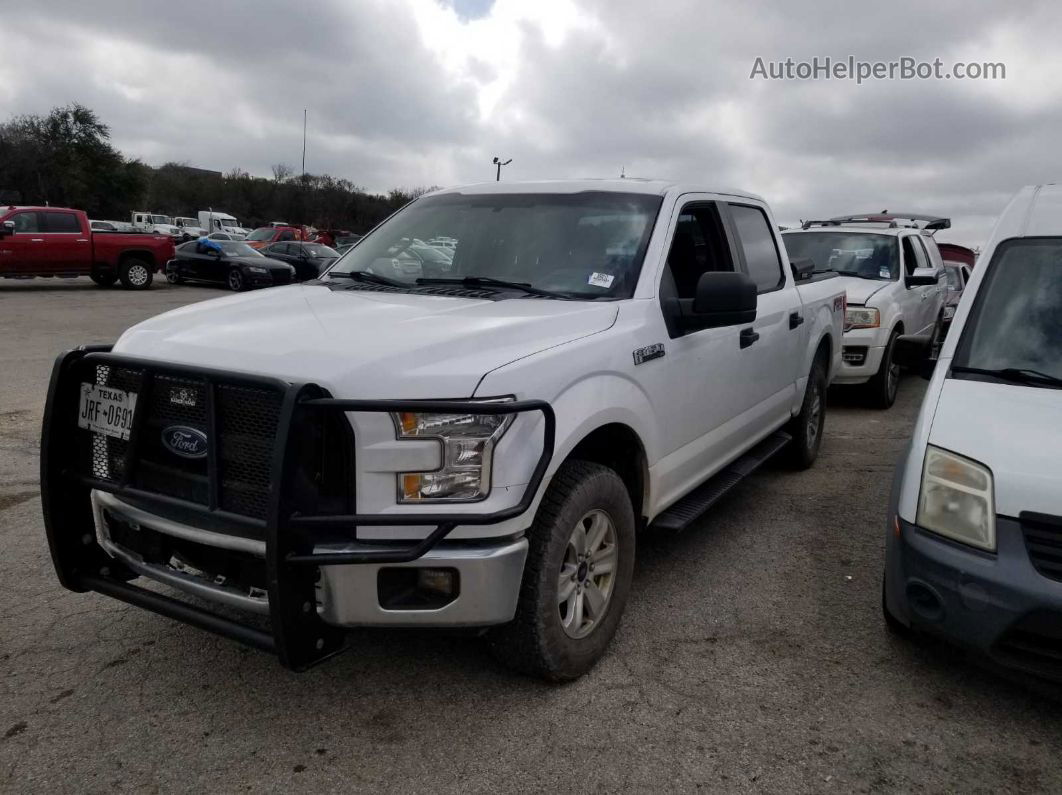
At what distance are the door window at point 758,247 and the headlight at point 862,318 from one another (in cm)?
330

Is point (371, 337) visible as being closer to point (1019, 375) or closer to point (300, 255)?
point (1019, 375)

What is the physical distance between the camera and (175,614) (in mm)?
2793

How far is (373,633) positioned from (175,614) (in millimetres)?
903

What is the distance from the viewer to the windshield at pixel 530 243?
3.73 metres

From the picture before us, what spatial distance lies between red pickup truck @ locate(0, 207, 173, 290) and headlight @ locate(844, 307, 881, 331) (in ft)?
57.1

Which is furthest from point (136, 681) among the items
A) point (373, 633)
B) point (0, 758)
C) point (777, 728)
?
point (777, 728)

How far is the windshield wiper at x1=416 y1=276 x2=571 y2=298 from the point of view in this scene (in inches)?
143

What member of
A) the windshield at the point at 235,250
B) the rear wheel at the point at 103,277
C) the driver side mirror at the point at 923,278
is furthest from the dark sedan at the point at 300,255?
the driver side mirror at the point at 923,278

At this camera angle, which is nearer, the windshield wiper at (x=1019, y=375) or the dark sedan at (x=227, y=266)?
the windshield wiper at (x=1019, y=375)

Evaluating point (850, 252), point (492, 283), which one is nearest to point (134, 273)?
point (850, 252)

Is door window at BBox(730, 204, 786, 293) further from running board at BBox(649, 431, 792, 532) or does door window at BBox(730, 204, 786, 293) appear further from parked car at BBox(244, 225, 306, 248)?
parked car at BBox(244, 225, 306, 248)

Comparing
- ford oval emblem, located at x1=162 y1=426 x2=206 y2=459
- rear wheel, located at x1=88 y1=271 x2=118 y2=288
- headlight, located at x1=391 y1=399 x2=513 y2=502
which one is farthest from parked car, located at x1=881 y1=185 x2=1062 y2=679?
rear wheel, located at x1=88 y1=271 x2=118 y2=288

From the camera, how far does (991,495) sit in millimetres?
2828

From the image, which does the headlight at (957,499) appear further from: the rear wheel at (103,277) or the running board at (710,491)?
the rear wheel at (103,277)
